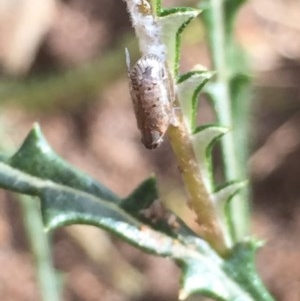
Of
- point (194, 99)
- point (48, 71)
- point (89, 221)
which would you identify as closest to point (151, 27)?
point (194, 99)

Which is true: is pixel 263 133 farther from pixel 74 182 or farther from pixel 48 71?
pixel 74 182

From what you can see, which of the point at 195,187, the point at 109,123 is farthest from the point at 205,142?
the point at 109,123

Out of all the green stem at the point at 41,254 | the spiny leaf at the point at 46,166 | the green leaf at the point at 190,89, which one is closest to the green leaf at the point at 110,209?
the spiny leaf at the point at 46,166

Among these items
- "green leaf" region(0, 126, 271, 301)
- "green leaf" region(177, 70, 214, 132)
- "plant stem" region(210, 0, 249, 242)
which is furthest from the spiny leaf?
"plant stem" region(210, 0, 249, 242)

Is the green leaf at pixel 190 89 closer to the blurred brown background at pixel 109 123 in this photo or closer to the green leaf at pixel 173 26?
the green leaf at pixel 173 26

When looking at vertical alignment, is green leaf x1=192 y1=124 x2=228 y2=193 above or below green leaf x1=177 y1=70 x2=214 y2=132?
below

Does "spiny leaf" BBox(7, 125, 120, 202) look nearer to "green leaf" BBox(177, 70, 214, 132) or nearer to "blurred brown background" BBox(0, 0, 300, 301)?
"green leaf" BBox(177, 70, 214, 132)
